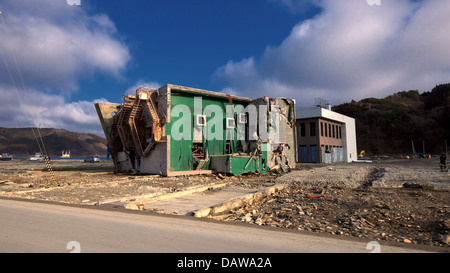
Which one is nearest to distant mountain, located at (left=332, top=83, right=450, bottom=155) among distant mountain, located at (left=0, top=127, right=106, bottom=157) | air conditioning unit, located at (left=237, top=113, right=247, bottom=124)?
air conditioning unit, located at (left=237, top=113, right=247, bottom=124)

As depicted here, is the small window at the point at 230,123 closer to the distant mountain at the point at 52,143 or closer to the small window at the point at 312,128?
the small window at the point at 312,128

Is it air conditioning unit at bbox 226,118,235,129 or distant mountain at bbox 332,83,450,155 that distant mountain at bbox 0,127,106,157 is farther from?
air conditioning unit at bbox 226,118,235,129

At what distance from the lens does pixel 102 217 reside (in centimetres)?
660

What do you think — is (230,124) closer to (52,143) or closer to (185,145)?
(185,145)

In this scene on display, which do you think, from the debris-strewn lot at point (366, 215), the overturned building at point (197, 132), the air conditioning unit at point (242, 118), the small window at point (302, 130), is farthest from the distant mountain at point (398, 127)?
the debris-strewn lot at point (366, 215)

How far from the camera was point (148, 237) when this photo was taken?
470 cm

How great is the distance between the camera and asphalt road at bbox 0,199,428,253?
408 centimetres

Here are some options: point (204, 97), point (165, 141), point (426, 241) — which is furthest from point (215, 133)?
point (426, 241)

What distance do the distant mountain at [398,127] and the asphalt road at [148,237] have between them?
3555 inches

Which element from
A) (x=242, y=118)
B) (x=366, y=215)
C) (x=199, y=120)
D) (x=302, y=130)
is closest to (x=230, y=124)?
(x=242, y=118)

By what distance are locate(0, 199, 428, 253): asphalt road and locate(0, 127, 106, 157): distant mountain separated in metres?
171

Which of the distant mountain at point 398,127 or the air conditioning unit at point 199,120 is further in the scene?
the distant mountain at point 398,127

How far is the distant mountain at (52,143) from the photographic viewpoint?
155913 millimetres
